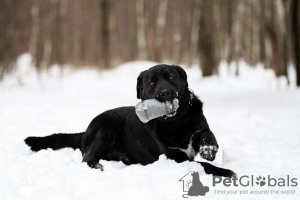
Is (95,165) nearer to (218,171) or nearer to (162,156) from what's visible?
(162,156)

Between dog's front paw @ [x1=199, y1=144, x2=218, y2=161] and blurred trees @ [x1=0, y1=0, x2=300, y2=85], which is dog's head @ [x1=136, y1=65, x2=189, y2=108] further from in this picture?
blurred trees @ [x1=0, y1=0, x2=300, y2=85]

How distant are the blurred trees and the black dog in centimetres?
592

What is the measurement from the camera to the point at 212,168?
3.16 m

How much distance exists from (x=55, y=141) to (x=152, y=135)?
1153 mm

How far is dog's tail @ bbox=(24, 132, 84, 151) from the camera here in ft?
13.2

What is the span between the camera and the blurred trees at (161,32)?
35.3 feet

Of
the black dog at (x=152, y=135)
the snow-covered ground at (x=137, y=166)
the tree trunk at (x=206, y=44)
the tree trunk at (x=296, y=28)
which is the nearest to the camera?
the snow-covered ground at (x=137, y=166)

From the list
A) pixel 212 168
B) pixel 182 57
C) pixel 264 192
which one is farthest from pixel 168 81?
pixel 182 57

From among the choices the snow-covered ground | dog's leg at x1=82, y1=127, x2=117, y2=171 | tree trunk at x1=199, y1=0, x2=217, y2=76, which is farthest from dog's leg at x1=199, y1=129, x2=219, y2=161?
tree trunk at x1=199, y1=0, x2=217, y2=76

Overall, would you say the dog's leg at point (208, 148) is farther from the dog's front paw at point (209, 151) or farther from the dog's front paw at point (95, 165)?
the dog's front paw at point (95, 165)

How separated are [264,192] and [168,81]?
1503 millimetres

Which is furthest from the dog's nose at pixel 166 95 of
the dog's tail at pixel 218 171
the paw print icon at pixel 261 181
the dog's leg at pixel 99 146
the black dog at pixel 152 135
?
the paw print icon at pixel 261 181

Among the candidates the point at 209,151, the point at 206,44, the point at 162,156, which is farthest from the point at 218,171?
the point at 206,44

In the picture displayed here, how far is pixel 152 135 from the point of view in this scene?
12.1 ft
